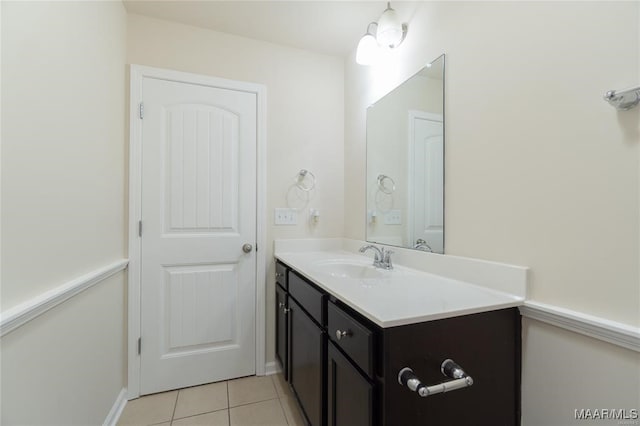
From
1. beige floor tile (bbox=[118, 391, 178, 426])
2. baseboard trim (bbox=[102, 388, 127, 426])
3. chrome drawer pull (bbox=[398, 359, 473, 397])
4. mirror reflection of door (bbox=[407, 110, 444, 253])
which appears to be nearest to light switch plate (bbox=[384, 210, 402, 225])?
mirror reflection of door (bbox=[407, 110, 444, 253])

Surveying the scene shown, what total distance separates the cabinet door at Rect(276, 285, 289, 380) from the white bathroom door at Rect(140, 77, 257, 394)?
0.19m

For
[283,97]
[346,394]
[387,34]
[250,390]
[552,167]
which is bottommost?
[250,390]

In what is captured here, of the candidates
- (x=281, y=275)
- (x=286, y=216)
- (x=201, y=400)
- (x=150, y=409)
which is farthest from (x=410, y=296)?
(x=150, y=409)

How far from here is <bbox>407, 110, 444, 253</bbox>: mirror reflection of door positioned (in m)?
1.37

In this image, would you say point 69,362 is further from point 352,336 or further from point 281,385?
point 281,385

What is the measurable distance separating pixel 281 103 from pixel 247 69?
0.34 meters

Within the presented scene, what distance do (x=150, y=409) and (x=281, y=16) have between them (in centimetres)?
257

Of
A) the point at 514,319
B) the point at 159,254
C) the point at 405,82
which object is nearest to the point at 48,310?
the point at 159,254

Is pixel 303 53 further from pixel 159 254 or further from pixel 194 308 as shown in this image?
pixel 194 308

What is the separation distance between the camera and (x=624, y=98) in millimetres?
726

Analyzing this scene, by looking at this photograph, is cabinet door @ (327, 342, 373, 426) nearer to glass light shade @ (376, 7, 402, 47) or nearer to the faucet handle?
the faucet handle

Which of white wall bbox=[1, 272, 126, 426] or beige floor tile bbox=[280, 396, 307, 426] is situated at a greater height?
white wall bbox=[1, 272, 126, 426]

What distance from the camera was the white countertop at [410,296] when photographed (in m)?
0.84

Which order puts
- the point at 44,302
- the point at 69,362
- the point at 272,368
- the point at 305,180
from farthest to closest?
the point at 305,180 → the point at 272,368 → the point at 69,362 → the point at 44,302
